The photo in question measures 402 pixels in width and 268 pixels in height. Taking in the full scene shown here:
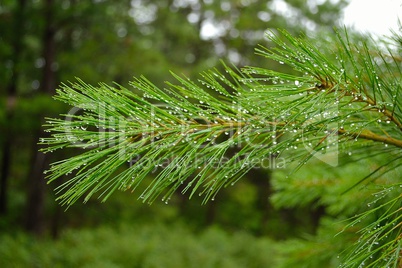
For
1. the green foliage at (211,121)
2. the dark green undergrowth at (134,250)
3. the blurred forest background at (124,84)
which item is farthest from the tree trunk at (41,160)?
the green foliage at (211,121)

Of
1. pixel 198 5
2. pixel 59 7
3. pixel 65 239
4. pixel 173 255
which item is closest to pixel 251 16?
pixel 198 5

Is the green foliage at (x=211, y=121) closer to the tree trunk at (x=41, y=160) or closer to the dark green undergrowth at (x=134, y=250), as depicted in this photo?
the dark green undergrowth at (x=134, y=250)

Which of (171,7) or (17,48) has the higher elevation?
(171,7)

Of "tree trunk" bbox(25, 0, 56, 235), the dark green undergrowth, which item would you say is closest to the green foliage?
the dark green undergrowth

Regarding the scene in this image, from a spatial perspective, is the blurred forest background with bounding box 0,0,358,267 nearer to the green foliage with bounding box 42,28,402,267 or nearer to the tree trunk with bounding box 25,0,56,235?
the tree trunk with bounding box 25,0,56,235

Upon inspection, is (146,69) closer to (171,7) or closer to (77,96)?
(171,7)

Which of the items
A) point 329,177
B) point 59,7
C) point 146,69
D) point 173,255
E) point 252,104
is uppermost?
point 59,7

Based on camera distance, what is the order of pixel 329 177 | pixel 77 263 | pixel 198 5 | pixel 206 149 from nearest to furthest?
pixel 206 149 → pixel 329 177 → pixel 77 263 → pixel 198 5
